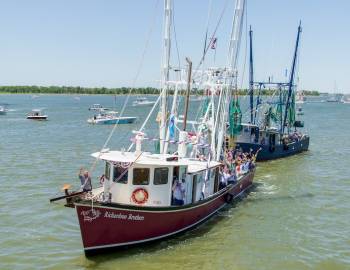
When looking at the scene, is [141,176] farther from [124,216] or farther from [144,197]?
[124,216]

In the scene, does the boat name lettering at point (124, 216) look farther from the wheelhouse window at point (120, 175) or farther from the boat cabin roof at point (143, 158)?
the boat cabin roof at point (143, 158)

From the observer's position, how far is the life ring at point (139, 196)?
19.5 metres

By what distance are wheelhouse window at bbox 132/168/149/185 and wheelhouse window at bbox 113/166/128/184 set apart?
1.12 feet

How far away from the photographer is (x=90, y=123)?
280ft

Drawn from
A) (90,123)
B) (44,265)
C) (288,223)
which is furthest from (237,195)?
(90,123)

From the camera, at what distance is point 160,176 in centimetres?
1972

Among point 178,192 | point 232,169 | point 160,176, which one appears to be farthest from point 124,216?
point 232,169

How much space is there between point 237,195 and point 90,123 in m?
59.7

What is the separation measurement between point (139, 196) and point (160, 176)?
44.5 inches

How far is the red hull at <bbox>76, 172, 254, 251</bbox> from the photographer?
1789 cm

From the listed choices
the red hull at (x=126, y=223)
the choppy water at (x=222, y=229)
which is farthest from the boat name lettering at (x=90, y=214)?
the choppy water at (x=222, y=229)

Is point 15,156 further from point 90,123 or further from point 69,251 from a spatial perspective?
point 90,123

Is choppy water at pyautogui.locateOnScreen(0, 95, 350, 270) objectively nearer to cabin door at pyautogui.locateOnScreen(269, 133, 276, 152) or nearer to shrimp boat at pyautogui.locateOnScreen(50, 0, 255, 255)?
shrimp boat at pyautogui.locateOnScreen(50, 0, 255, 255)

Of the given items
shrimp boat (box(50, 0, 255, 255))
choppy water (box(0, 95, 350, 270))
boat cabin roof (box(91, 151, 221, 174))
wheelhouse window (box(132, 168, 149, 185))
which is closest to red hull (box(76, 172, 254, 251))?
shrimp boat (box(50, 0, 255, 255))
